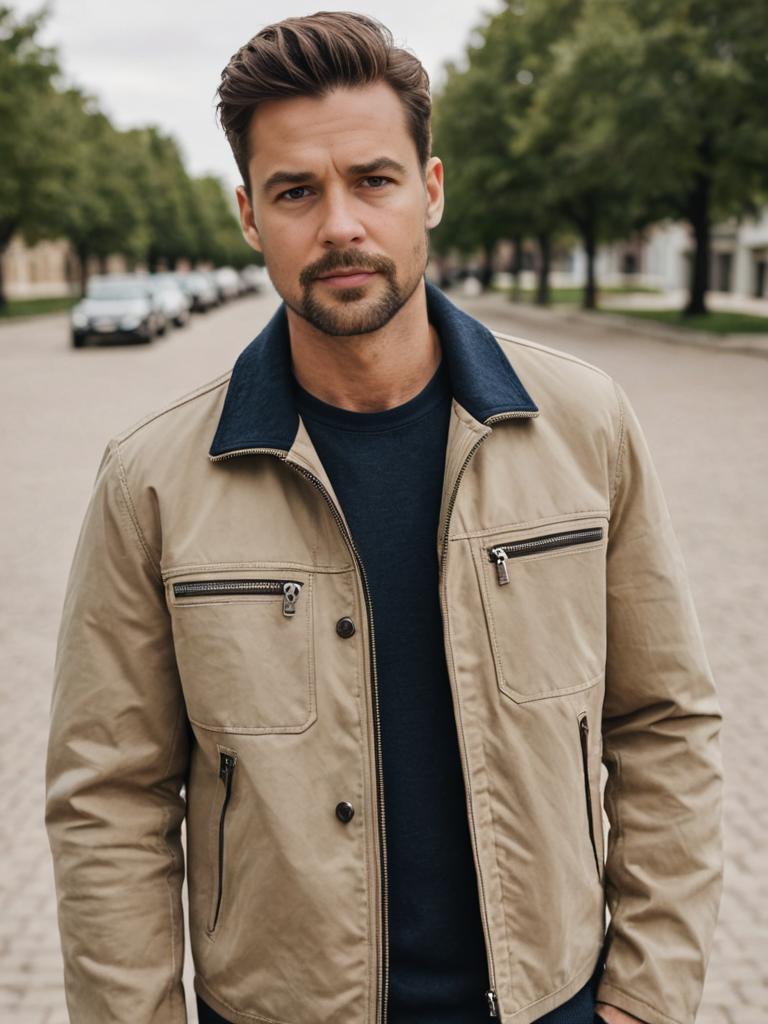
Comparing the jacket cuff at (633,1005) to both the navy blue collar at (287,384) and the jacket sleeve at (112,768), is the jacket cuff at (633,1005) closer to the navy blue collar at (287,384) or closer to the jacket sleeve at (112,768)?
the jacket sleeve at (112,768)

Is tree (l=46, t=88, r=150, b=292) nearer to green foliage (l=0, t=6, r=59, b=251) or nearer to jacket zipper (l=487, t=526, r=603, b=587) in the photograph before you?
green foliage (l=0, t=6, r=59, b=251)

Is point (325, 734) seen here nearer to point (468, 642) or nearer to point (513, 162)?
point (468, 642)

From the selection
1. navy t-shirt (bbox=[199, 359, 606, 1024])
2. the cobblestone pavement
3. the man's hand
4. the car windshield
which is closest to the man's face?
navy t-shirt (bbox=[199, 359, 606, 1024])

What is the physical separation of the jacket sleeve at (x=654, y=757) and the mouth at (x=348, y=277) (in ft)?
1.58

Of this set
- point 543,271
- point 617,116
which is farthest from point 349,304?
point 543,271

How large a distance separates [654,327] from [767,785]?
88.5 feet

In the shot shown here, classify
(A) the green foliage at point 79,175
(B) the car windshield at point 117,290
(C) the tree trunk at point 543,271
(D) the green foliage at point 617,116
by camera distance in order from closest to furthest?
(D) the green foliage at point 617,116, (B) the car windshield at point 117,290, (A) the green foliage at point 79,175, (C) the tree trunk at point 543,271

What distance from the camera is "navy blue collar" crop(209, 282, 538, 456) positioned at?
5.98 feet

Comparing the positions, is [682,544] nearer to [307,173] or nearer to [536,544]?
[536,544]

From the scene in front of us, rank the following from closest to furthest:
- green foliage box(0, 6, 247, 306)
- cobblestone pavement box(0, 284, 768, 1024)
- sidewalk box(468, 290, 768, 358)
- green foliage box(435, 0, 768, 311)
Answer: cobblestone pavement box(0, 284, 768, 1024) → sidewalk box(468, 290, 768, 358) → green foliage box(435, 0, 768, 311) → green foliage box(0, 6, 247, 306)

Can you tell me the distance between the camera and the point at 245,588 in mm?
1764

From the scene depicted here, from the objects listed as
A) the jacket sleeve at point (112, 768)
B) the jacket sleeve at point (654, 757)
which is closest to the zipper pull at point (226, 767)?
the jacket sleeve at point (112, 768)

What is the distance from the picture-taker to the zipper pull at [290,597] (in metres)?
1.76

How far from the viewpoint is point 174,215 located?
78688mm
